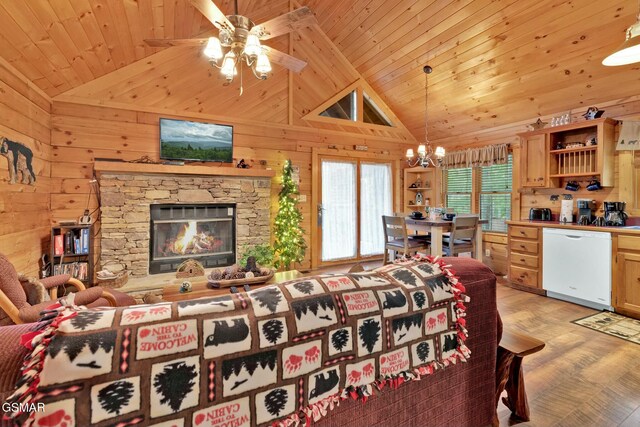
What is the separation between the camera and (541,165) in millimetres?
4137

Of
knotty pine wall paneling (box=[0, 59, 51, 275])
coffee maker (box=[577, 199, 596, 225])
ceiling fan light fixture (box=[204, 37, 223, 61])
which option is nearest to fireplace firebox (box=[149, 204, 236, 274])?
knotty pine wall paneling (box=[0, 59, 51, 275])

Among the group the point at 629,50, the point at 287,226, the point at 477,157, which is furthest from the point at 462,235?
the point at 629,50

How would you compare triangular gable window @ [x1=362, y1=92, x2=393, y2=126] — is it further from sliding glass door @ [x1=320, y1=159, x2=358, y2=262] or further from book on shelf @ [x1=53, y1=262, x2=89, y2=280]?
book on shelf @ [x1=53, y1=262, x2=89, y2=280]

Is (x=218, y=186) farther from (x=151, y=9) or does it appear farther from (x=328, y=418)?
(x=328, y=418)

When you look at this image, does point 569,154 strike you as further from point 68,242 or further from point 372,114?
point 68,242

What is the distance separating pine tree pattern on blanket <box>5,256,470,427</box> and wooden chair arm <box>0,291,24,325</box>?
4.49ft

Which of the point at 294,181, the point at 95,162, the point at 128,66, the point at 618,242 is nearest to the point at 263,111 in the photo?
the point at 294,181

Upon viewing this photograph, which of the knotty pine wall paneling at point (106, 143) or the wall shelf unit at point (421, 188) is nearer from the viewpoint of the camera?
the knotty pine wall paneling at point (106, 143)

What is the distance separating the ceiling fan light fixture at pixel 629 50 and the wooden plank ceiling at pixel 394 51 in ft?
5.42

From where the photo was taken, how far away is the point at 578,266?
3.53 meters

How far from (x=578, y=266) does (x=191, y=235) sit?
16.5 feet

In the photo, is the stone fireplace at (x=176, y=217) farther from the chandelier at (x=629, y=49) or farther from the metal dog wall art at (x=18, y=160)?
the chandelier at (x=629, y=49)

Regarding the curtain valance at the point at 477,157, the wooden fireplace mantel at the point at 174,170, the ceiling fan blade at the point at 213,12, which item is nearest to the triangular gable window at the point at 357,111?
the curtain valance at the point at 477,157

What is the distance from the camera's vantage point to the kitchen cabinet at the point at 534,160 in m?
4.11
